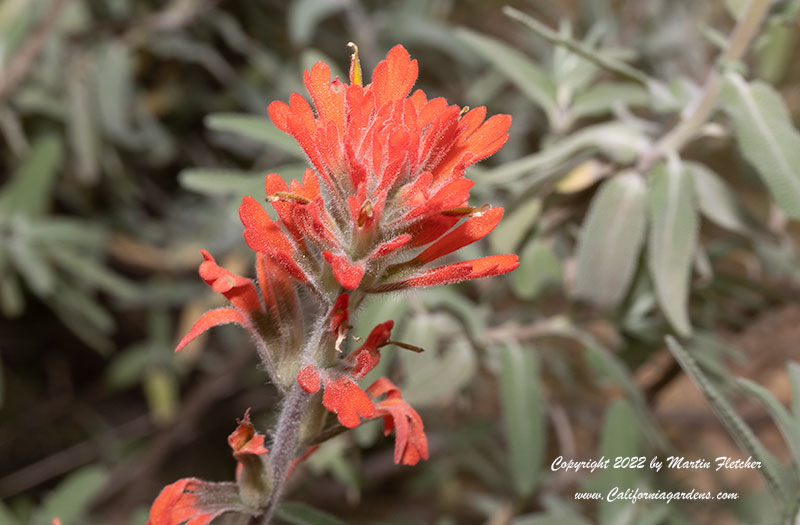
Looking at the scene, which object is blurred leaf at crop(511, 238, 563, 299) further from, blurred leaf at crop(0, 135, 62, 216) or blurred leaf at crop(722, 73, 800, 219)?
blurred leaf at crop(0, 135, 62, 216)

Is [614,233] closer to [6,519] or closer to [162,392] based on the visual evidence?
[6,519]

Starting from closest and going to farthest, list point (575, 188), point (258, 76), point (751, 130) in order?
point (751, 130) < point (575, 188) < point (258, 76)

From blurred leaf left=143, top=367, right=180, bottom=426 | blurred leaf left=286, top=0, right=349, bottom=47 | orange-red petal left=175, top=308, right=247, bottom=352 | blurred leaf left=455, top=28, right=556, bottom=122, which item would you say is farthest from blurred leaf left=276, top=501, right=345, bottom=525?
blurred leaf left=143, top=367, right=180, bottom=426

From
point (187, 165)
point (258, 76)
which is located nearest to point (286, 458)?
point (258, 76)

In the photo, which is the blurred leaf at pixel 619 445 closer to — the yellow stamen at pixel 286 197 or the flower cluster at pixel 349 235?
the flower cluster at pixel 349 235

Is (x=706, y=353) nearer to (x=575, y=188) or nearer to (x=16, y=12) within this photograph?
(x=575, y=188)
